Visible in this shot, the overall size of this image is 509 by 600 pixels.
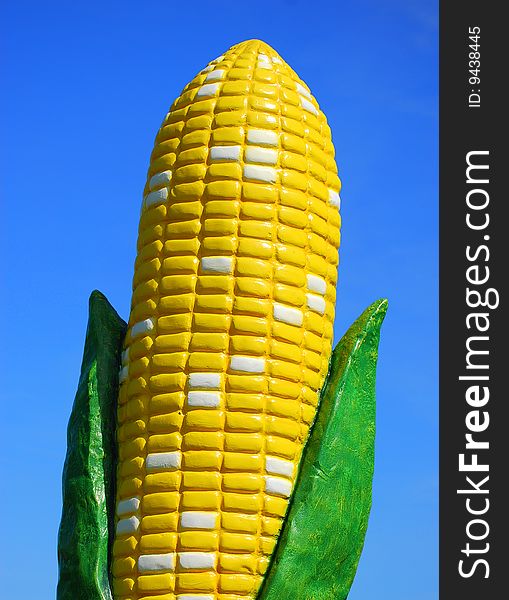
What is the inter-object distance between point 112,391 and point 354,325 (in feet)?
5.66

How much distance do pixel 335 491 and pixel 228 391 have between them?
3.05 ft

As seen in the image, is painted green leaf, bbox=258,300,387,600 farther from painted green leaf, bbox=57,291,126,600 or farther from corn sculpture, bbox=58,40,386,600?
painted green leaf, bbox=57,291,126,600

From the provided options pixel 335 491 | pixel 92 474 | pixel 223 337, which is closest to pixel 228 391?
pixel 223 337

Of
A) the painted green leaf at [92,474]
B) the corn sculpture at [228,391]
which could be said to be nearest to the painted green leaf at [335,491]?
the corn sculpture at [228,391]

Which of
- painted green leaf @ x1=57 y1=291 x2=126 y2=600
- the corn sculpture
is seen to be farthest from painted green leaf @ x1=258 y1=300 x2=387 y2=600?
painted green leaf @ x1=57 y1=291 x2=126 y2=600

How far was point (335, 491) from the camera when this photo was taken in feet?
21.6

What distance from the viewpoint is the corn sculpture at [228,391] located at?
6.36 meters

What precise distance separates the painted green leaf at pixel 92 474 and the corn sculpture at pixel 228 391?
0.04 ft

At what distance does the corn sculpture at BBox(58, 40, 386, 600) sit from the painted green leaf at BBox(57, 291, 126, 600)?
0.04 ft

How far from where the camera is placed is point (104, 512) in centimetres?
671

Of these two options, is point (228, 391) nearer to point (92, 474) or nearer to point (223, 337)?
point (223, 337)

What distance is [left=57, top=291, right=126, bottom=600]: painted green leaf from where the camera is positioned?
655cm

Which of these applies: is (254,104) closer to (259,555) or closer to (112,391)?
(112,391)

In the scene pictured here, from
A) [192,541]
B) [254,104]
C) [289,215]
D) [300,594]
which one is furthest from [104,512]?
[254,104]
